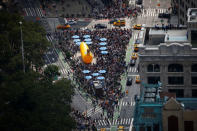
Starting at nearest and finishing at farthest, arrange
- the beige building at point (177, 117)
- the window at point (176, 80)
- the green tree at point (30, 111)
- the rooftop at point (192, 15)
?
the beige building at point (177, 117), the window at point (176, 80), the rooftop at point (192, 15), the green tree at point (30, 111)

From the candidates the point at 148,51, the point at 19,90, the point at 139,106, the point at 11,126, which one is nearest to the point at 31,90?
the point at 19,90

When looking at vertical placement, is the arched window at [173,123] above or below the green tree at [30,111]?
above

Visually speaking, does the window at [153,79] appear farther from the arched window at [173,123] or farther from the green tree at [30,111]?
the arched window at [173,123]

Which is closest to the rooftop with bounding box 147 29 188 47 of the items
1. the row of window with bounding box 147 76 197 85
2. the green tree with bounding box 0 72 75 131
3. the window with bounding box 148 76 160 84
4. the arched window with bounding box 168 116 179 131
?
the window with bounding box 148 76 160 84

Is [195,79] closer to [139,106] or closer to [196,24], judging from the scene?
[196,24]

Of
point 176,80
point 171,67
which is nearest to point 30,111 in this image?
point 171,67

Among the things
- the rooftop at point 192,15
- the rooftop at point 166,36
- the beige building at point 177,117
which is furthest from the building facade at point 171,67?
the beige building at point 177,117
